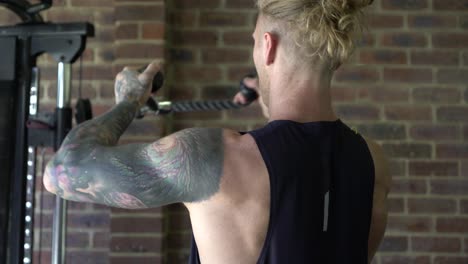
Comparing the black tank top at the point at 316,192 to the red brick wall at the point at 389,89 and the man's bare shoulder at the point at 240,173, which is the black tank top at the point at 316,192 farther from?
the red brick wall at the point at 389,89

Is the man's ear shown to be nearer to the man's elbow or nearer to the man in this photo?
the man

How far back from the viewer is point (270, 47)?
141 centimetres

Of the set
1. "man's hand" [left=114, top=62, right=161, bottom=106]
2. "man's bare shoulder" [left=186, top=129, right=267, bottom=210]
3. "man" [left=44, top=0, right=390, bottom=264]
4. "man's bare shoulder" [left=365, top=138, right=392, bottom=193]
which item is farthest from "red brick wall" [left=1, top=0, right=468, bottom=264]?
"man's bare shoulder" [left=186, top=129, right=267, bottom=210]

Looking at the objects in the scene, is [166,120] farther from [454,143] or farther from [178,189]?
[178,189]

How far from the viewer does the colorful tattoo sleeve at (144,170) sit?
1.30m

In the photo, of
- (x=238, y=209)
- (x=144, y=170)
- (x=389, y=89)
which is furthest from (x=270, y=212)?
(x=389, y=89)

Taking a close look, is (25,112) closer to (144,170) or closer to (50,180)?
(50,180)

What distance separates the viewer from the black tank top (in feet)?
4.24

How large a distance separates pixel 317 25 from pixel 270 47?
0.36ft

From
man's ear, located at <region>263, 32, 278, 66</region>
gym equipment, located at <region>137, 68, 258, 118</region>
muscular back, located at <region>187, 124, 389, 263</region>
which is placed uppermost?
man's ear, located at <region>263, 32, 278, 66</region>

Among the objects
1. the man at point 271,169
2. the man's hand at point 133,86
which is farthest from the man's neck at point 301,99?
the man's hand at point 133,86

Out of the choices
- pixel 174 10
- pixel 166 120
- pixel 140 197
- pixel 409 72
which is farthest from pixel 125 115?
pixel 409 72

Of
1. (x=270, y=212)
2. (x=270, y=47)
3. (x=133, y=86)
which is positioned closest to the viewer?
(x=270, y=212)

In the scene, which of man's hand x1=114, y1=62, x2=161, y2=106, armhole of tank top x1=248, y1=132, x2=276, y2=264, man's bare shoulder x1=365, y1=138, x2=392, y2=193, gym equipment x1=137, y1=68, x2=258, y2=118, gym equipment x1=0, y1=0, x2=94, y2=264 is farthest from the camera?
gym equipment x1=137, y1=68, x2=258, y2=118
